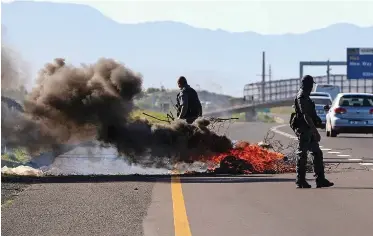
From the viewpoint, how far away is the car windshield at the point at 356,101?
3556 centimetres

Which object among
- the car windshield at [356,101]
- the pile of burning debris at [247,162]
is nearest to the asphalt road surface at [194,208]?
the pile of burning debris at [247,162]

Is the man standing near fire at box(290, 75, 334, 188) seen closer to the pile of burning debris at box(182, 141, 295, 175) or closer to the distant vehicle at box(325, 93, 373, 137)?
the pile of burning debris at box(182, 141, 295, 175)

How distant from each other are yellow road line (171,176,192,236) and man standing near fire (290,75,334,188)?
1.98m

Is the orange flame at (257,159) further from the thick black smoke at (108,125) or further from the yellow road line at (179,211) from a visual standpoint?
the yellow road line at (179,211)

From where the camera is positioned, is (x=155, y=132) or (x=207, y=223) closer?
(x=207, y=223)

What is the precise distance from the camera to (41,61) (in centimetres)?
2092

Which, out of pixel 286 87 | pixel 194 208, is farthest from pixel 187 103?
pixel 286 87

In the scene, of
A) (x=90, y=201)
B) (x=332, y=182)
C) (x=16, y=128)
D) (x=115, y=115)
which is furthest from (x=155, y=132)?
(x=90, y=201)

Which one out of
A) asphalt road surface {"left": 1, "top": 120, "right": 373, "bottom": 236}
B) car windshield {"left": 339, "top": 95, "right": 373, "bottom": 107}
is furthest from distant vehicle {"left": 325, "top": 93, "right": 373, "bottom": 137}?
asphalt road surface {"left": 1, "top": 120, "right": 373, "bottom": 236}

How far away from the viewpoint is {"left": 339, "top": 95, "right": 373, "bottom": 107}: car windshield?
1400 inches

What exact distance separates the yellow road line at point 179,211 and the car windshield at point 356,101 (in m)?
19.7

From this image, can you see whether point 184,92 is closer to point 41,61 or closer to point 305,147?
point 41,61

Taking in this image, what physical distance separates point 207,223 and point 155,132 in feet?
25.7

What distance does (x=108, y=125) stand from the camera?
755 inches
